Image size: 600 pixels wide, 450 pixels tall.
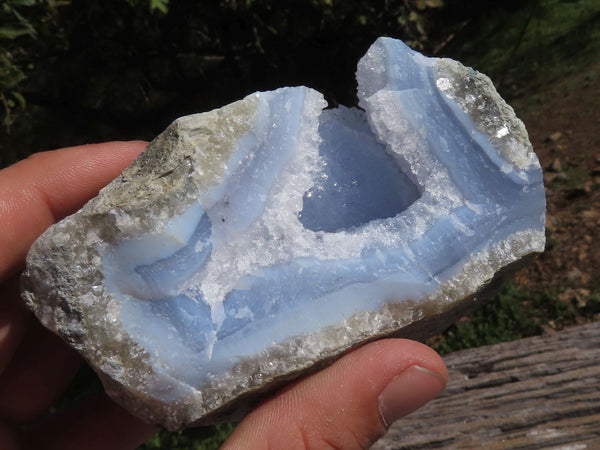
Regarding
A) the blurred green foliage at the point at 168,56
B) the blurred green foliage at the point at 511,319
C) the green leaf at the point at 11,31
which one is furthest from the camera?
the blurred green foliage at the point at 511,319

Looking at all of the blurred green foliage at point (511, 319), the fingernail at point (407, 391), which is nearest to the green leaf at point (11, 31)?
the fingernail at point (407, 391)

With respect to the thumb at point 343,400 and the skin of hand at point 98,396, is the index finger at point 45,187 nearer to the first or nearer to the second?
the skin of hand at point 98,396

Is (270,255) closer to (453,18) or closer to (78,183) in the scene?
(78,183)

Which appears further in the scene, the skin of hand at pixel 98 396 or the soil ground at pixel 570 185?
the soil ground at pixel 570 185

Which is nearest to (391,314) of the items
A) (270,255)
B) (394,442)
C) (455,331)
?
(270,255)

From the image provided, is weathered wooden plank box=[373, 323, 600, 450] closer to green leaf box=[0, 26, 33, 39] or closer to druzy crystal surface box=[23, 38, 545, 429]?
druzy crystal surface box=[23, 38, 545, 429]

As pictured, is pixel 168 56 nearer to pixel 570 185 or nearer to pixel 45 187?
pixel 45 187

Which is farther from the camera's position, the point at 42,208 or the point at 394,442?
the point at 394,442

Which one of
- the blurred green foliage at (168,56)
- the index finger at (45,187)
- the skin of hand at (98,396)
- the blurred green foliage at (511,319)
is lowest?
the blurred green foliage at (511,319)
